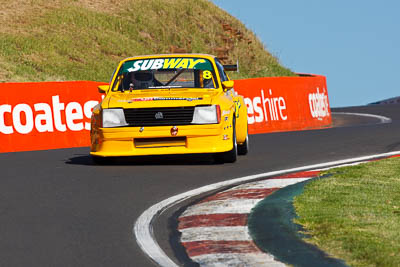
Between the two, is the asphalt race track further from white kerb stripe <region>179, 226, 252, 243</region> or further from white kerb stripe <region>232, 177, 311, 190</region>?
white kerb stripe <region>232, 177, 311, 190</region>

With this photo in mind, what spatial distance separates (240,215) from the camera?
7.55 metres

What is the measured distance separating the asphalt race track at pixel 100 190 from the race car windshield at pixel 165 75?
3.75 feet

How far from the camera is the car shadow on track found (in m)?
12.5

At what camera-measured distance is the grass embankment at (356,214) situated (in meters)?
5.80

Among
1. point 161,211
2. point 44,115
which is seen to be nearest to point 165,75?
point 44,115

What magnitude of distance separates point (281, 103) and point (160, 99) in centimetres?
1083

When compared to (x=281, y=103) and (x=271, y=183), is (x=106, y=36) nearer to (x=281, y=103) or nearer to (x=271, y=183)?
(x=281, y=103)

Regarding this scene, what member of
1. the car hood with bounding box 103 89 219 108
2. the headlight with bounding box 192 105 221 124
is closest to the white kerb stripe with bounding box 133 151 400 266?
the headlight with bounding box 192 105 221 124

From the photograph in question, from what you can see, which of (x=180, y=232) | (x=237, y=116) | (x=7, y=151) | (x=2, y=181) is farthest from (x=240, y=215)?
(x=7, y=151)

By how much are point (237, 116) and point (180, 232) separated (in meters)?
6.36

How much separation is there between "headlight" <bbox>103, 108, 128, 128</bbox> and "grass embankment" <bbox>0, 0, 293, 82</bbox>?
78.2ft

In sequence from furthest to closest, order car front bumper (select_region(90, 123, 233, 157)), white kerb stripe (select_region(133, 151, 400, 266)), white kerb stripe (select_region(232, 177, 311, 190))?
car front bumper (select_region(90, 123, 233, 157)), white kerb stripe (select_region(232, 177, 311, 190)), white kerb stripe (select_region(133, 151, 400, 266))

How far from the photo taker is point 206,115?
1186 centimetres

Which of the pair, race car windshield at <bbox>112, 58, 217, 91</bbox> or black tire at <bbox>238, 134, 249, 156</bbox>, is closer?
race car windshield at <bbox>112, 58, 217, 91</bbox>
